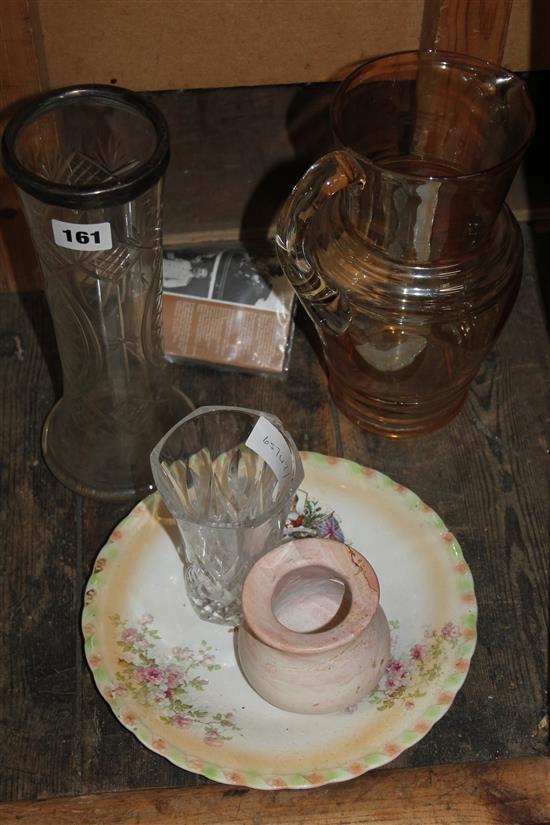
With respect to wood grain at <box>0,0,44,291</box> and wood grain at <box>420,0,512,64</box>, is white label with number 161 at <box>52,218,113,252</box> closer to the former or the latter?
wood grain at <box>0,0,44,291</box>

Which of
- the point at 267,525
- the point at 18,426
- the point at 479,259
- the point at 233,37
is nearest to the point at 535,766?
the point at 267,525

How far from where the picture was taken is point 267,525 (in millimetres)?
682

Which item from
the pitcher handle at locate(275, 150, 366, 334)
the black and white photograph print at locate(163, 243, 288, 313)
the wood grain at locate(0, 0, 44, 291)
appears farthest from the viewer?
the black and white photograph print at locate(163, 243, 288, 313)

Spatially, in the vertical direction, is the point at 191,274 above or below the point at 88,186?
below

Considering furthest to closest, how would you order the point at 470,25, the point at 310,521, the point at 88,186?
the point at 470,25 → the point at 310,521 → the point at 88,186

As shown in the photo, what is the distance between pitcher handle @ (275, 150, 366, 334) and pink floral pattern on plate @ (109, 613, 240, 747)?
262 mm

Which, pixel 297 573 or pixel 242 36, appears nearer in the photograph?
pixel 297 573

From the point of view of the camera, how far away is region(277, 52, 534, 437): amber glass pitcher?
2.38 feet

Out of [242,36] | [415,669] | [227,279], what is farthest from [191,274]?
[415,669]

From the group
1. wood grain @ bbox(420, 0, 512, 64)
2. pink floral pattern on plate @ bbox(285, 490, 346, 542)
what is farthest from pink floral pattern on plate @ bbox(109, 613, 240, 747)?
wood grain @ bbox(420, 0, 512, 64)

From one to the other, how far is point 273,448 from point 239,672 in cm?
15

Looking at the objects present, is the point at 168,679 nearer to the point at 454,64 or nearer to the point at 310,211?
the point at 310,211

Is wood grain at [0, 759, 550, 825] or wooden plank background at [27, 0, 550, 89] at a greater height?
wooden plank background at [27, 0, 550, 89]

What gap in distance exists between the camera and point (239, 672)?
0.70 meters
